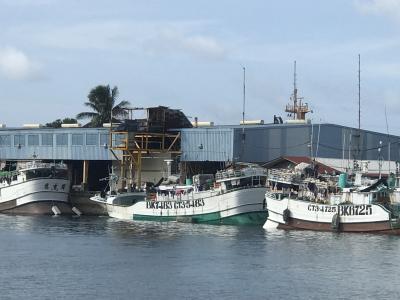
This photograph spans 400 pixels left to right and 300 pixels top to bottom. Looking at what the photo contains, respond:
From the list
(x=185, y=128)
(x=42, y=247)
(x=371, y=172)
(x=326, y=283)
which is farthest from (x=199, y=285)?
(x=185, y=128)

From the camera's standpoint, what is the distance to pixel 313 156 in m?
81.1

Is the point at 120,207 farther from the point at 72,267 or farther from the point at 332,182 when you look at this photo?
the point at 72,267

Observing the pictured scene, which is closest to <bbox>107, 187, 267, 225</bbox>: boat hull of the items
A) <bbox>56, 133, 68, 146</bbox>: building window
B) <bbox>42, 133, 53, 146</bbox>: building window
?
<bbox>56, 133, 68, 146</bbox>: building window

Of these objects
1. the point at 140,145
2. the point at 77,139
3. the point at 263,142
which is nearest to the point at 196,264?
the point at 263,142

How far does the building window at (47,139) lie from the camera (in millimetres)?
94875

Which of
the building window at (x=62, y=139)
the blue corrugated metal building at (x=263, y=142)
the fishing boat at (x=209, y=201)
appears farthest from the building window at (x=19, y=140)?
the fishing boat at (x=209, y=201)

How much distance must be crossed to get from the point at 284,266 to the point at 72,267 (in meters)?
10.6

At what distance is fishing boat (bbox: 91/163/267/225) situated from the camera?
68562 millimetres

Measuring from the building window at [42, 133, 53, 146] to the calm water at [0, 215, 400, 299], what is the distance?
29104 mm

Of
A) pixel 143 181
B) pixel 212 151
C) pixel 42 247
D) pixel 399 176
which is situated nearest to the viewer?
pixel 42 247

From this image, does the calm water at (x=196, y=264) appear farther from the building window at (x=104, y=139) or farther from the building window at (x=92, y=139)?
the building window at (x=92, y=139)

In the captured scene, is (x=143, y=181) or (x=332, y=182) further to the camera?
(x=143, y=181)

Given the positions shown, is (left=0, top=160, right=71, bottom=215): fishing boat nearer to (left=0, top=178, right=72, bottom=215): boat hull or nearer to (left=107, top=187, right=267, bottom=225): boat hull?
(left=0, top=178, right=72, bottom=215): boat hull

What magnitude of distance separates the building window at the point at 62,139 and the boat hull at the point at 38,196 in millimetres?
9918
